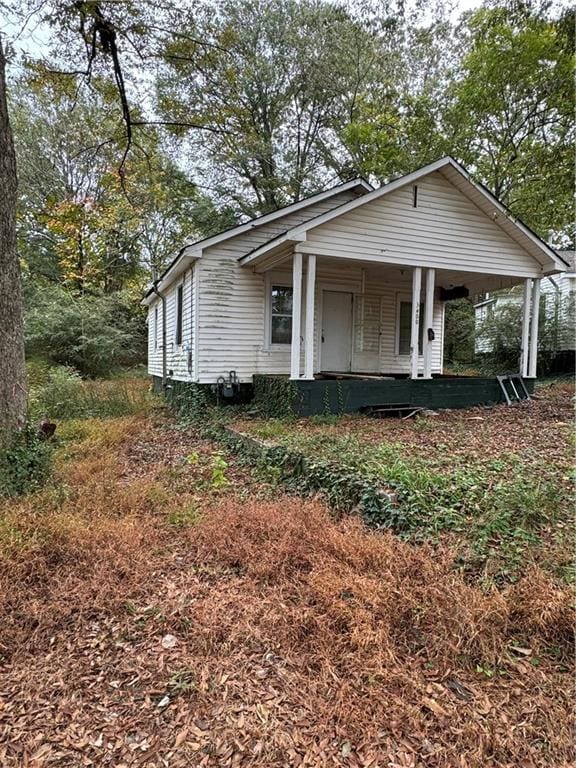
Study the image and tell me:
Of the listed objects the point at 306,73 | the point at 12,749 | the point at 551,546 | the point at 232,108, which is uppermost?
the point at 306,73

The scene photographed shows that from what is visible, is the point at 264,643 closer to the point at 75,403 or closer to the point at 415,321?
the point at 415,321

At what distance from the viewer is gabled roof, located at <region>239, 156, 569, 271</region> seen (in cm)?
785

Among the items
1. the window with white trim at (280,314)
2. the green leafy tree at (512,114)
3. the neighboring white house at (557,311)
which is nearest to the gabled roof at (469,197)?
the window with white trim at (280,314)

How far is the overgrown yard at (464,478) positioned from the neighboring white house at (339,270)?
2206mm

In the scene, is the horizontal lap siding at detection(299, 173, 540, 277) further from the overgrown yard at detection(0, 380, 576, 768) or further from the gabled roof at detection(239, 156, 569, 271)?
the overgrown yard at detection(0, 380, 576, 768)

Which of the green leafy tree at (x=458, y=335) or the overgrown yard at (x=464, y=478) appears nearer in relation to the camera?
the overgrown yard at (x=464, y=478)

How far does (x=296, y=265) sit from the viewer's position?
7887 mm

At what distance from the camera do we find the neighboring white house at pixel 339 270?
8.34 metres

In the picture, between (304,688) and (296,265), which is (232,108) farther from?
(304,688)

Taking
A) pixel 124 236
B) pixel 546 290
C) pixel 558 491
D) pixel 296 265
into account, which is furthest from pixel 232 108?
pixel 546 290

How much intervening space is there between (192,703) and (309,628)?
72 cm

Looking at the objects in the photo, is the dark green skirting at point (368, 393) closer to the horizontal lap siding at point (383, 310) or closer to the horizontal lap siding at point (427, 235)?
the horizontal lap siding at point (383, 310)

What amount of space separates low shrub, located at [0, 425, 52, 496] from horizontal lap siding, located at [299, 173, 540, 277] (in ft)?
17.8

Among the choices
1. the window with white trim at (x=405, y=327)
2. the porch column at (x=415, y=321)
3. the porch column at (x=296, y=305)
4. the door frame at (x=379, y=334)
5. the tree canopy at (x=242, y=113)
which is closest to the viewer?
the tree canopy at (x=242, y=113)
